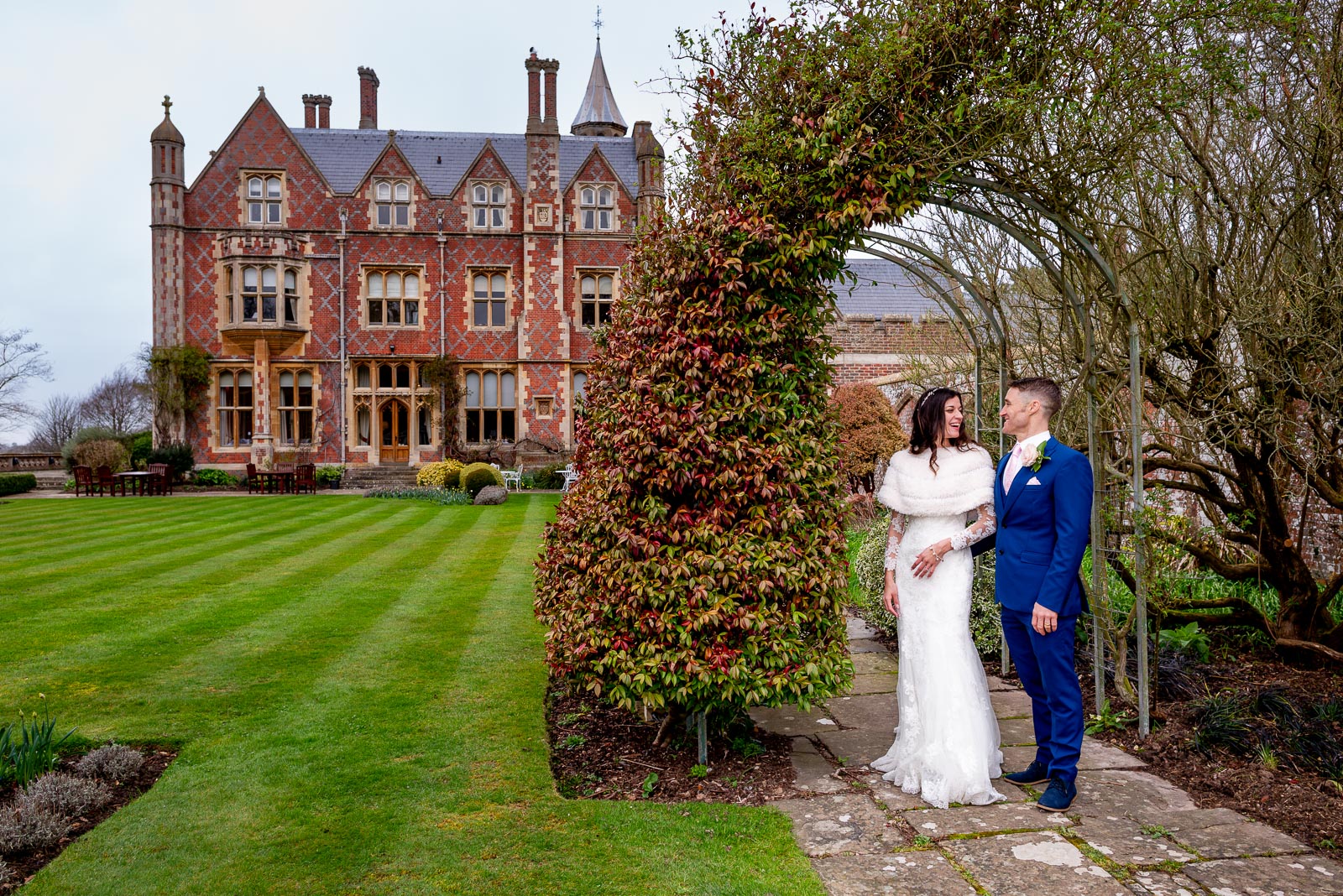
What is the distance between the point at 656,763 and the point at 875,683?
2.26 m

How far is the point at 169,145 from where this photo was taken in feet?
86.7

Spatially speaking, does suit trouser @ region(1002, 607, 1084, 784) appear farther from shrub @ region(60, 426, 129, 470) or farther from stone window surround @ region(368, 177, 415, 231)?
shrub @ region(60, 426, 129, 470)

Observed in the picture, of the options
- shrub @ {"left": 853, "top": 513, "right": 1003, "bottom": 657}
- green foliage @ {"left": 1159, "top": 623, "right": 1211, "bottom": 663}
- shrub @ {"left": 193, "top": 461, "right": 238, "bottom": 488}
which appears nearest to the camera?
green foliage @ {"left": 1159, "top": 623, "right": 1211, "bottom": 663}

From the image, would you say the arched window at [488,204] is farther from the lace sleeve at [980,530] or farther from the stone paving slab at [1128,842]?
the stone paving slab at [1128,842]

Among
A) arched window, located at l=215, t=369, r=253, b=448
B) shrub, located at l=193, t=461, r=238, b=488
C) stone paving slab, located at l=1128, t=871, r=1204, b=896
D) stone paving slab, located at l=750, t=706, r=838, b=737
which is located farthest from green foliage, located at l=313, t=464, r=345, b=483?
stone paving slab, located at l=1128, t=871, r=1204, b=896

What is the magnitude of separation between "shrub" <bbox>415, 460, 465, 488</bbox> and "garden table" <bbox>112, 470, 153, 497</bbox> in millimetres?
7041

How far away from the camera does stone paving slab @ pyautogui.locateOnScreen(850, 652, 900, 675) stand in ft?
21.9

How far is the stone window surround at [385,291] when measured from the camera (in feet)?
90.8

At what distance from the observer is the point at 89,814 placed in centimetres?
412

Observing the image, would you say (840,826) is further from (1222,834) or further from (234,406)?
(234,406)

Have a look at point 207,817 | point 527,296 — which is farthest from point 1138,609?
point 527,296

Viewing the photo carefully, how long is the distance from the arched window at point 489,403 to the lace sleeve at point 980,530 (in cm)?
2481

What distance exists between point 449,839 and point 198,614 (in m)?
5.78

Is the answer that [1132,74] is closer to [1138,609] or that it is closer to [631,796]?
[1138,609]
